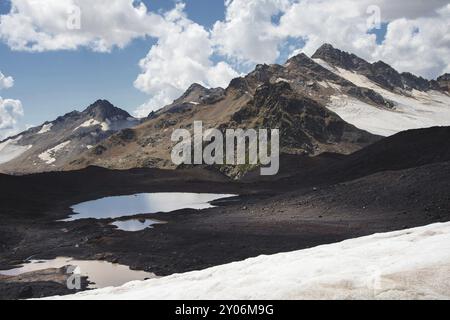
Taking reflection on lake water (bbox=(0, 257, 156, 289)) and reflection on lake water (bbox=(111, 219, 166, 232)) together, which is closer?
reflection on lake water (bbox=(0, 257, 156, 289))

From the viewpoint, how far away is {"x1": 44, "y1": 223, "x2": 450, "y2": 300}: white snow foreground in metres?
8.73

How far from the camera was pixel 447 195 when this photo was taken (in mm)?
39219

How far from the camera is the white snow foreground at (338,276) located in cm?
873

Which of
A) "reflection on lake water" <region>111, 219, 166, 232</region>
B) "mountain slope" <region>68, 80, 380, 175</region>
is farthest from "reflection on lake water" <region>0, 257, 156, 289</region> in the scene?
"mountain slope" <region>68, 80, 380, 175</region>

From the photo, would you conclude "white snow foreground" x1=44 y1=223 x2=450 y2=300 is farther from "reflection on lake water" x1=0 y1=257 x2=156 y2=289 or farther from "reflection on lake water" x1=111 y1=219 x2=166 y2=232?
"reflection on lake water" x1=111 y1=219 x2=166 y2=232

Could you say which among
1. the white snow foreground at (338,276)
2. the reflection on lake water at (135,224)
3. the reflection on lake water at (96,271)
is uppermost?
the white snow foreground at (338,276)

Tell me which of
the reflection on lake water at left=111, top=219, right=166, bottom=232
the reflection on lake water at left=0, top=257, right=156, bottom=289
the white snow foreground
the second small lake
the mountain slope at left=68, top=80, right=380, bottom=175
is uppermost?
the mountain slope at left=68, top=80, right=380, bottom=175

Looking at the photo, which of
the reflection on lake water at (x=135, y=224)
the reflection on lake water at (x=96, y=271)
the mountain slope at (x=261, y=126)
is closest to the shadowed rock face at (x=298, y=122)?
the mountain slope at (x=261, y=126)

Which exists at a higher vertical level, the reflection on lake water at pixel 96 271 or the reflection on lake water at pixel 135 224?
the reflection on lake water at pixel 135 224

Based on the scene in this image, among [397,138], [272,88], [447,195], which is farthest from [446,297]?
[272,88]

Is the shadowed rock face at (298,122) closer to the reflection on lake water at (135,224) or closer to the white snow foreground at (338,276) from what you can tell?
the reflection on lake water at (135,224)

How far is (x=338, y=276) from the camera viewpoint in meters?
9.39
